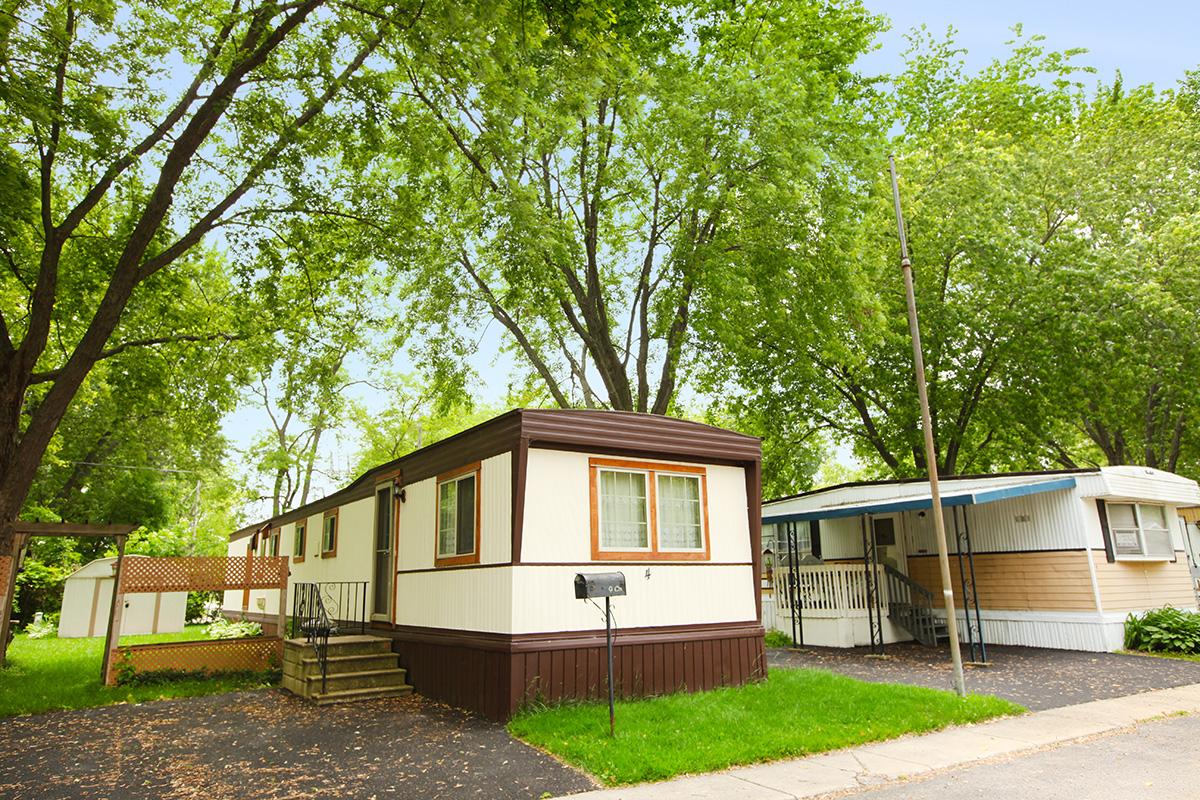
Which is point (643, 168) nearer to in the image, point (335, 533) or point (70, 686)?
point (335, 533)

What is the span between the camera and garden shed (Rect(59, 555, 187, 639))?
65.3ft

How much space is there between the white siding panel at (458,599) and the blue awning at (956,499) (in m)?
7.81

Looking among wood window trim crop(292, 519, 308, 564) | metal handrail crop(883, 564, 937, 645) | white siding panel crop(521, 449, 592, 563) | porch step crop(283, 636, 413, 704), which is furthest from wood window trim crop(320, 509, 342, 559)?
metal handrail crop(883, 564, 937, 645)

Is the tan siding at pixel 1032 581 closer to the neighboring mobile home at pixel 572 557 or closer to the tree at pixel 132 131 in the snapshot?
the neighboring mobile home at pixel 572 557

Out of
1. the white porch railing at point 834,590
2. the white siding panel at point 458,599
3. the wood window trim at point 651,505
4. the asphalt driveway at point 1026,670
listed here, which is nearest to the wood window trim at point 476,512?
the white siding panel at point 458,599

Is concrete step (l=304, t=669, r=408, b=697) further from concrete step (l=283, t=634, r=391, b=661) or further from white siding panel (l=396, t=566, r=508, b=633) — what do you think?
white siding panel (l=396, t=566, r=508, b=633)

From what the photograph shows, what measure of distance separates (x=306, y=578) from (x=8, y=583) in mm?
5787

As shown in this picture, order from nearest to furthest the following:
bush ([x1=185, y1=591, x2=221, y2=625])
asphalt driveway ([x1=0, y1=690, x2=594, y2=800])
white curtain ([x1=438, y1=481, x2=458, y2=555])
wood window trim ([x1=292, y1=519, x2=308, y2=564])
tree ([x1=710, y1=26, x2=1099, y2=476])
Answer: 1. asphalt driveway ([x1=0, y1=690, x2=594, y2=800])
2. white curtain ([x1=438, y1=481, x2=458, y2=555])
3. wood window trim ([x1=292, y1=519, x2=308, y2=564])
4. tree ([x1=710, y1=26, x2=1099, y2=476])
5. bush ([x1=185, y1=591, x2=221, y2=625])

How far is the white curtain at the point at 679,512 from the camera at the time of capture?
9617 millimetres

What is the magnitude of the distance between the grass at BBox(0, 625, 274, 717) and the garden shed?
4.98 metres

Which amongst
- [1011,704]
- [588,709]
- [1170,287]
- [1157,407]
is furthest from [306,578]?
[1157,407]

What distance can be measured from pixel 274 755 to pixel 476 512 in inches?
132

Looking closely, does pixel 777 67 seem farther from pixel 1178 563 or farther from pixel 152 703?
pixel 152 703

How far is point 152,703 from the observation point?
1028 cm
